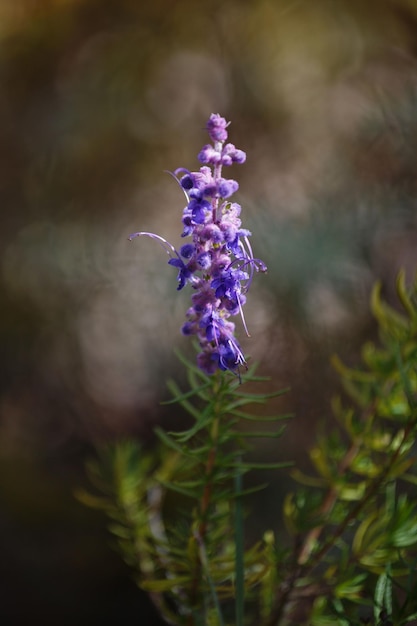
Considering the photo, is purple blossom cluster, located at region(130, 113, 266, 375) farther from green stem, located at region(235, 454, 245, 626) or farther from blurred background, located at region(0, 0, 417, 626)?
blurred background, located at region(0, 0, 417, 626)

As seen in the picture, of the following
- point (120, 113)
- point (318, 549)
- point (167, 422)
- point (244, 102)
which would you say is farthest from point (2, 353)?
point (318, 549)

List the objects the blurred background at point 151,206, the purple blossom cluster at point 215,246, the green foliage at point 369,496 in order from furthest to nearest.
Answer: the blurred background at point 151,206 → the green foliage at point 369,496 → the purple blossom cluster at point 215,246

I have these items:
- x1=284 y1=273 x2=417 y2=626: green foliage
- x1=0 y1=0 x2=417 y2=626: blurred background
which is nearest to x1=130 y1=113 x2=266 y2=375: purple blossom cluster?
x1=284 y1=273 x2=417 y2=626: green foliage

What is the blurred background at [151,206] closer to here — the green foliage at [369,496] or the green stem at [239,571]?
the green foliage at [369,496]

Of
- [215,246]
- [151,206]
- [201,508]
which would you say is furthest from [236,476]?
[151,206]

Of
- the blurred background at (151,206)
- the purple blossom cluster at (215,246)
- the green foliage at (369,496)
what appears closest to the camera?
the purple blossom cluster at (215,246)

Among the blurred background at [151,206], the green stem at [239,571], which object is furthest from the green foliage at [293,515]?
the blurred background at [151,206]
